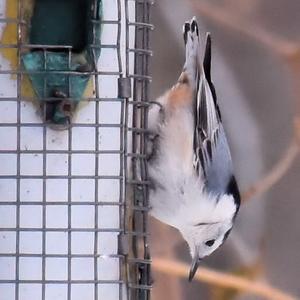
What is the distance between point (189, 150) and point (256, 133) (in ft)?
3.60

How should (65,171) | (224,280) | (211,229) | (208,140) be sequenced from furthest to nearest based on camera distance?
(224,280) < (211,229) < (208,140) < (65,171)

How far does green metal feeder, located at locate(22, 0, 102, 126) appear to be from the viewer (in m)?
2.96

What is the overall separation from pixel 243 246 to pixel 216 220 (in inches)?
34.8

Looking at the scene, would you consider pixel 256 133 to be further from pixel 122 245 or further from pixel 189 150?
pixel 122 245

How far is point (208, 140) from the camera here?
135 inches

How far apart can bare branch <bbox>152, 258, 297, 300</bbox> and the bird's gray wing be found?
0.95 m

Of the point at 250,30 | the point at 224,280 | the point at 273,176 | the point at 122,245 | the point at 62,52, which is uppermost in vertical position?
the point at 250,30

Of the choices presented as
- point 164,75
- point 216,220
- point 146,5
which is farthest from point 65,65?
point 164,75

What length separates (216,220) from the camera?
3639mm

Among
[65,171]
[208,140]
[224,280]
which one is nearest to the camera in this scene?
[65,171]

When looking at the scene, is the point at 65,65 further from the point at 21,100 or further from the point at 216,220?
the point at 216,220

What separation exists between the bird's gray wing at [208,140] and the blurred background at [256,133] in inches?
36.8

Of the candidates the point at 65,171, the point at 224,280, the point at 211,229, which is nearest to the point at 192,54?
the point at 211,229

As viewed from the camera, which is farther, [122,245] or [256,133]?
[256,133]
